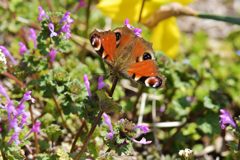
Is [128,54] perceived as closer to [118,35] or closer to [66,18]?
[118,35]

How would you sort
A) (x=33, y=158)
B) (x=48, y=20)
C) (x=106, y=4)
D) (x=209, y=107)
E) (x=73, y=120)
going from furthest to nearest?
1. (x=106, y=4)
2. (x=73, y=120)
3. (x=209, y=107)
4. (x=33, y=158)
5. (x=48, y=20)

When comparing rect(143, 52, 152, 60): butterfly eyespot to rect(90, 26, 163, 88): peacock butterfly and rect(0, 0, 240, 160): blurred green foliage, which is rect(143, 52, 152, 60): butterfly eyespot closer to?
rect(90, 26, 163, 88): peacock butterfly

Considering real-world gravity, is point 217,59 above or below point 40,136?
above

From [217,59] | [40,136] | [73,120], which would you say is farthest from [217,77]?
[40,136]

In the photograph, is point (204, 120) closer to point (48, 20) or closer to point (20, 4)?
point (48, 20)

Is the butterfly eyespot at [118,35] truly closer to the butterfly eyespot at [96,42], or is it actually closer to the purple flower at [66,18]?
the butterfly eyespot at [96,42]

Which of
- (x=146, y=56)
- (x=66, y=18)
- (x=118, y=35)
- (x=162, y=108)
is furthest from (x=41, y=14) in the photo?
(x=162, y=108)

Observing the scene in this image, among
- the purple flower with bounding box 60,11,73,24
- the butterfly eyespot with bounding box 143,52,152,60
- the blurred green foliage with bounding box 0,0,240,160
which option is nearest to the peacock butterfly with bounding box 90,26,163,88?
the butterfly eyespot with bounding box 143,52,152,60

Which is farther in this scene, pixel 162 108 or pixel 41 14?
pixel 162 108
